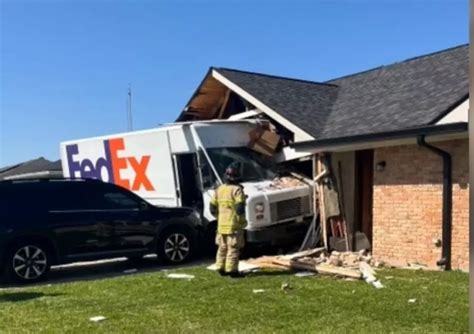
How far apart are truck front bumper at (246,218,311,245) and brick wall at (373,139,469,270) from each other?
6.23ft

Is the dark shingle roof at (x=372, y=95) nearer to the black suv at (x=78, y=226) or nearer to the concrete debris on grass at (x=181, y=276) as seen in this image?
the black suv at (x=78, y=226)

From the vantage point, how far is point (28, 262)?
1127 cm

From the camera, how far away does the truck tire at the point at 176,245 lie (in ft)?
42.3

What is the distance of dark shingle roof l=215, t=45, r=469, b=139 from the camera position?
1267 centimetres

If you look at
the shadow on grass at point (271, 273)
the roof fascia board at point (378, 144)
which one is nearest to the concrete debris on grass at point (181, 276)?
the shadow on grass at point (271, 273)

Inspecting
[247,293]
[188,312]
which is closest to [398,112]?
[247,293]

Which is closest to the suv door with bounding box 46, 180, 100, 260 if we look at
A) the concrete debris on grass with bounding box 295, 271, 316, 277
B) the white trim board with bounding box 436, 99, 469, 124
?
the concrete debris on grass with bounding box 295, 271, 316, 277

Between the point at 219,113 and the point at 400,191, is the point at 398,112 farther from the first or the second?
the point at 219,113

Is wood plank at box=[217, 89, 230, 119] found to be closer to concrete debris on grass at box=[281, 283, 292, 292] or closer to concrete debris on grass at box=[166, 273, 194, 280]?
concrete debris on grass at box=[166, 273, 194, 280]

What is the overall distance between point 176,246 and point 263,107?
4353 mm

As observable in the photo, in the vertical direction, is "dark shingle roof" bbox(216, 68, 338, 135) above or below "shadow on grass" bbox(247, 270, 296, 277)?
above

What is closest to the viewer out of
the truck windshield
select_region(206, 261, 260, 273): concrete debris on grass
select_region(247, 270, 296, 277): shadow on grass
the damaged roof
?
select_region(247, 270, 296, 277): shadow on grass

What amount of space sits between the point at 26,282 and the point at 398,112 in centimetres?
819

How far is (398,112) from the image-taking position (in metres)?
13.3
